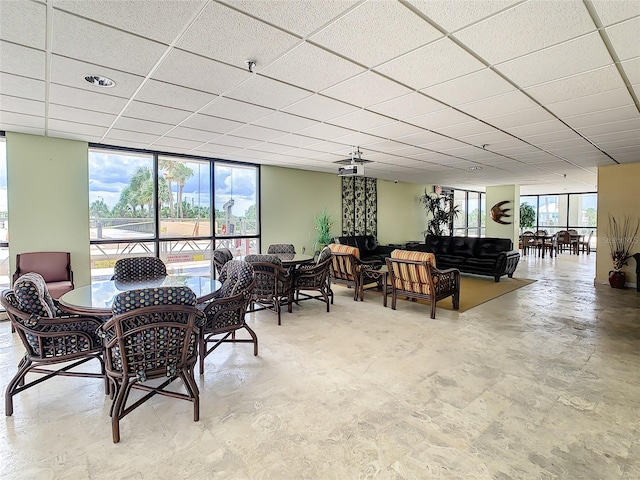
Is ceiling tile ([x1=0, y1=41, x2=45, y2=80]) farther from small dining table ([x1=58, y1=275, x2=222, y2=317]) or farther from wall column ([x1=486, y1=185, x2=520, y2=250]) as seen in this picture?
wall column ([x1=486, y1=185, x2=520, y2=250])

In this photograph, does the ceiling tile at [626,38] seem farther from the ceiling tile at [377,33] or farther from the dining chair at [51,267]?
the dining chair at [51,267]

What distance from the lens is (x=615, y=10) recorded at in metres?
1.95

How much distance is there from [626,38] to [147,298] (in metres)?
3.47

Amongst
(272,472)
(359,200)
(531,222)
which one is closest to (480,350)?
(272,472)

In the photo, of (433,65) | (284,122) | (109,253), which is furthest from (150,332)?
(109,253)

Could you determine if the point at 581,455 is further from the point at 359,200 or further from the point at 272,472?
the point at 359,200

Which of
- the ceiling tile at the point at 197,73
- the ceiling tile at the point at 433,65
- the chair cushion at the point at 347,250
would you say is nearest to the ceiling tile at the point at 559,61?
the ceiling tile at the point at 433,65

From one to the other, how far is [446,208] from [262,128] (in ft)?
33.8

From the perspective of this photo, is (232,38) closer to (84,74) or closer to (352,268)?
(84,74)

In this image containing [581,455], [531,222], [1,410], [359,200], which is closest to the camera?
[581,455]

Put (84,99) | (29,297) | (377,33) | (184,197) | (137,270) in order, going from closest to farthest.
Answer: (377,33) → (29,297) → (84,99) → (137,270) → (184,197)

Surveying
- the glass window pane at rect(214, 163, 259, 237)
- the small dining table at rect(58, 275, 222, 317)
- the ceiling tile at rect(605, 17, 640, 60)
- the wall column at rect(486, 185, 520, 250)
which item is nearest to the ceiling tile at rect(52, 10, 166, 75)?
the small dining table at rect(58, 275, 222, 317)

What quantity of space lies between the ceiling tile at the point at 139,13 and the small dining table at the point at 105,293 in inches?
74.5

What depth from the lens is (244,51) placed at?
244 cm
